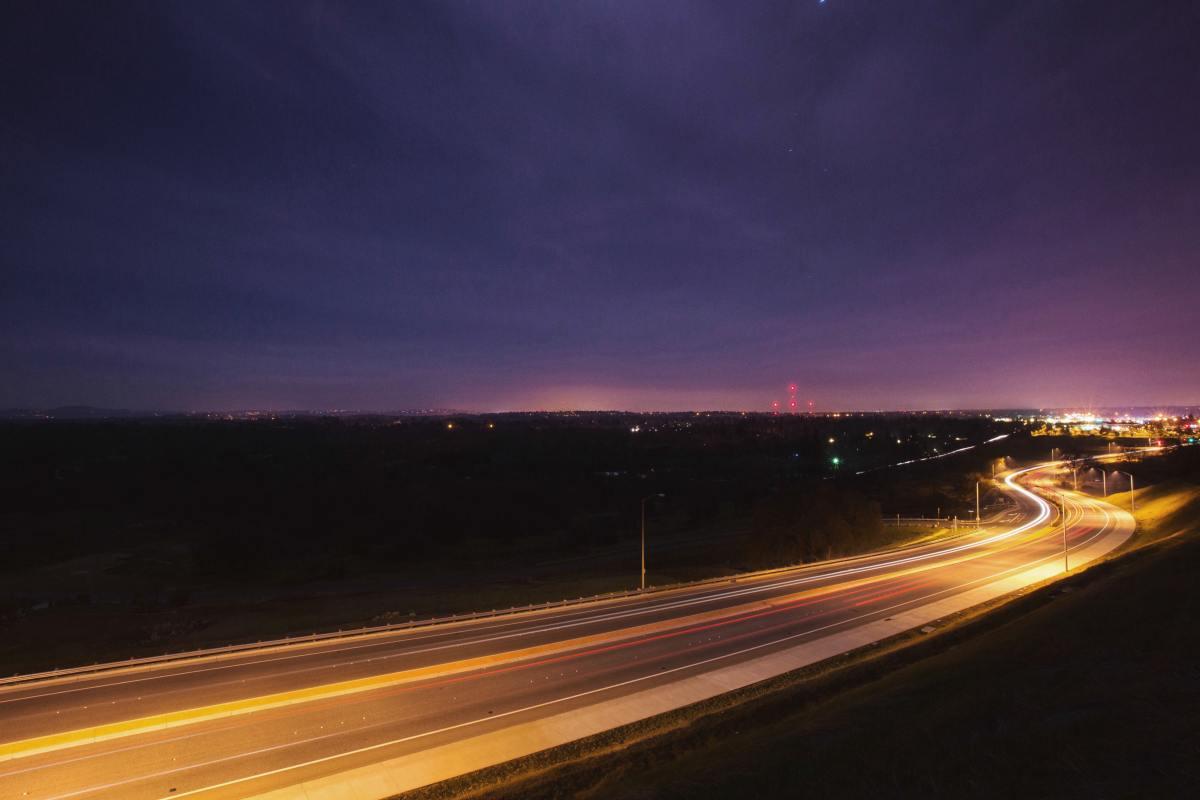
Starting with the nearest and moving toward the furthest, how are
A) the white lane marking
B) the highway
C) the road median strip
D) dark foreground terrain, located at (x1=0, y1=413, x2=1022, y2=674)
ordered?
the highway < the road median strip < the white lane marking < dark foreground terrain, located at (x1=0, y1=413, x2=1022, y2=674)

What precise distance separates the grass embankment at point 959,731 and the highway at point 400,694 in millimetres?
2045

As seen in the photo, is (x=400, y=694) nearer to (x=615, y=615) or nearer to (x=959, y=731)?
(x=615, y=615)

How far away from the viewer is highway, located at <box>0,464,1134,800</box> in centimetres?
1298

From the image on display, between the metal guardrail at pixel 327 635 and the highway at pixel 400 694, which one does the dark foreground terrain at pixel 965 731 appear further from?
the metal guardrail at pixel 327 635

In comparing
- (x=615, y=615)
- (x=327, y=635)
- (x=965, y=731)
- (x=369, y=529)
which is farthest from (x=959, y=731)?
(x=369, y=529)

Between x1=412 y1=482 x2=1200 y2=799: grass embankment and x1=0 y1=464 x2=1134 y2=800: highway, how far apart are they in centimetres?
205

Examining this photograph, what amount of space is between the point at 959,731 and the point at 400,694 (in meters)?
13.5

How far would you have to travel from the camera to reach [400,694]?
16828 millimetres

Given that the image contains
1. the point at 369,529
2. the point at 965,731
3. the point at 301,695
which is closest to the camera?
the point at 965,731

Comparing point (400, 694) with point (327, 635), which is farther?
point (327, 635)

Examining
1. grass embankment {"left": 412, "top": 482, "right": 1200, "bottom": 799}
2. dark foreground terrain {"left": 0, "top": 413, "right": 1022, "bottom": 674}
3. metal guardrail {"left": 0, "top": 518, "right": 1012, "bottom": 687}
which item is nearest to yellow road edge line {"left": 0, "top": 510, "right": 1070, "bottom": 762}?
metal guardrail {"left": 0, "top": 518, "right": 1012, "bottom": 687}

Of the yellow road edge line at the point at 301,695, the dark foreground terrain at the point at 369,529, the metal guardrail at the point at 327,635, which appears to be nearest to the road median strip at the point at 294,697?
the yellow road edge line at the point at 301,695

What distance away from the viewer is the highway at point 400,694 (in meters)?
13.0

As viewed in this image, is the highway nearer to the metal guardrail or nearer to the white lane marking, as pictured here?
Result: the white lane marking
